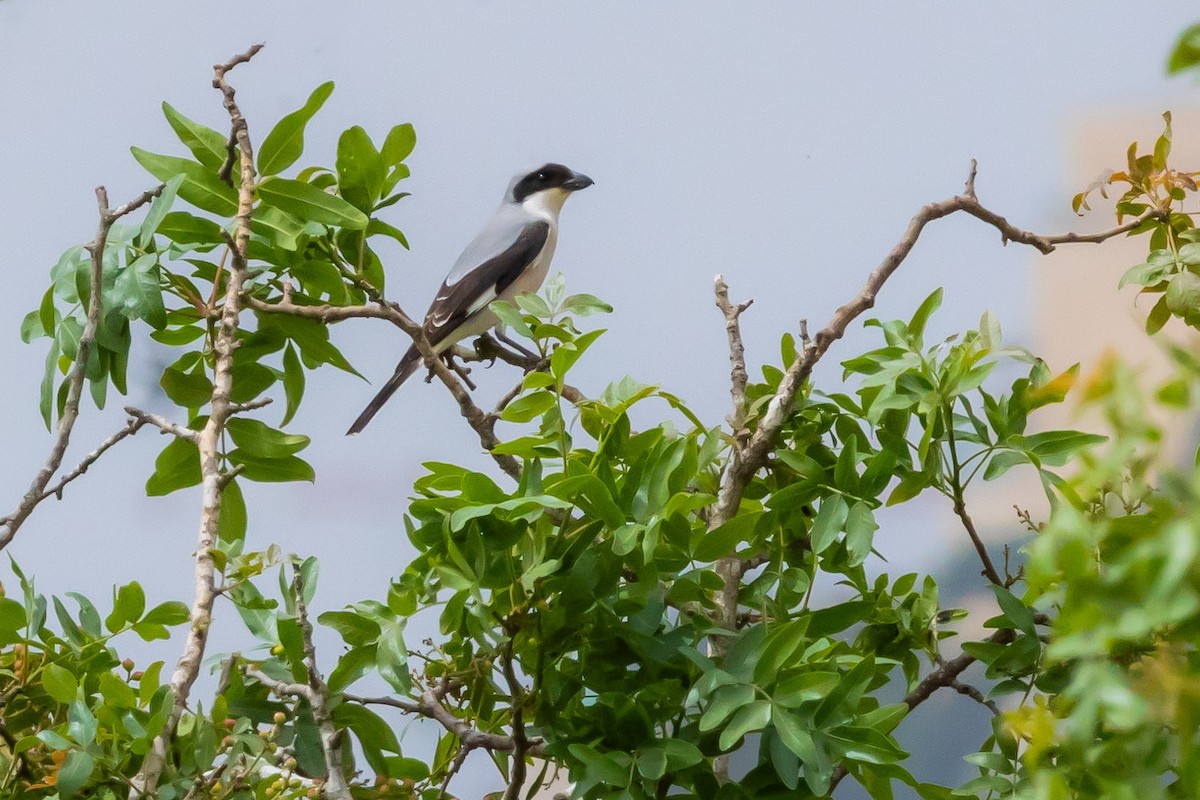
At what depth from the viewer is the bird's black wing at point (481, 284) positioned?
1.83m

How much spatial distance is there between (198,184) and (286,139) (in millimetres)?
86

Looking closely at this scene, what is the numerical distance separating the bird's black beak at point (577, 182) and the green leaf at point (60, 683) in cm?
134

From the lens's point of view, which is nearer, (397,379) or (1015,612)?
(1015,612)

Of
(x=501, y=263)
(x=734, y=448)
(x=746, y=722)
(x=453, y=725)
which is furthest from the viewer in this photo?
(x=501, y=263)

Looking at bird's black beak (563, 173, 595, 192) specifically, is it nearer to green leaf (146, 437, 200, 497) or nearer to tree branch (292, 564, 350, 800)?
green leaf (146, 437, 200, 497)

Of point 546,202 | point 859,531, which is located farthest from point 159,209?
point 546,202

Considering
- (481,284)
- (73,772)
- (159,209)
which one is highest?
(481,284)

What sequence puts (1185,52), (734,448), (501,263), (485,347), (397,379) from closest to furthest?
(1185,52)
(734,448)
(397,379)
(485,347)
(501,263)

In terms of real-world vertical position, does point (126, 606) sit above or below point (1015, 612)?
below

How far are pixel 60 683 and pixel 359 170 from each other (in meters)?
0.50

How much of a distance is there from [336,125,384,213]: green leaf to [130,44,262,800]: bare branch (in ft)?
0.37

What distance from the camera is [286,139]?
41.5 inches

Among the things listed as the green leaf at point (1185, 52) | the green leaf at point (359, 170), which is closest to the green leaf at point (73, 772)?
the green leaf at point (359, 170)

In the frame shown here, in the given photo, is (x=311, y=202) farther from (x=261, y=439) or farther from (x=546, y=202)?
(x=546, y=202)
